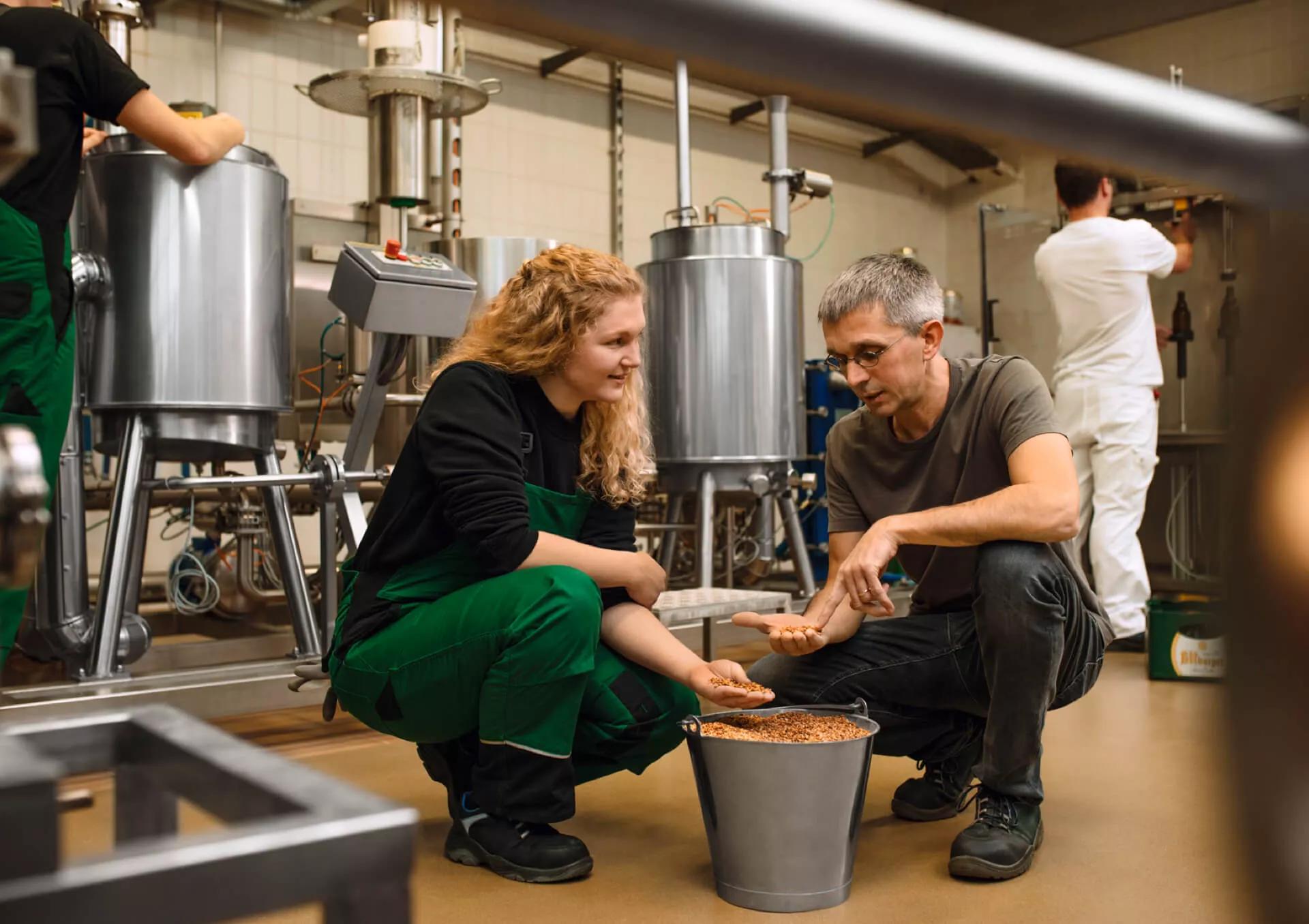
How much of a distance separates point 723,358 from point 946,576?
1.85 meters

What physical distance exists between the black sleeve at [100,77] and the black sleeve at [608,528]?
1.12 m

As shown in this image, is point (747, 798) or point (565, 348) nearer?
point (747, 798)

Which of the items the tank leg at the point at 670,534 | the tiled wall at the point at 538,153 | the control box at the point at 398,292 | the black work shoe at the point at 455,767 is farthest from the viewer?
the tiled wall at the point at 538,153

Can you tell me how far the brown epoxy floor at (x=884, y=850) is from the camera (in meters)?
1.60

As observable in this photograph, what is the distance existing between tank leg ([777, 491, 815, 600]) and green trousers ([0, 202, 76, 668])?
2.24 m

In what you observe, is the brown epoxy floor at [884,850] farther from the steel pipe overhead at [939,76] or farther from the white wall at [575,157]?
the white wall at [575,157]

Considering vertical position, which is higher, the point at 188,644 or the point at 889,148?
the point at 889,148

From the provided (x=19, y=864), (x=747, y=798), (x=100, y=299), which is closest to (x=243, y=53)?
(x=100, y=299)

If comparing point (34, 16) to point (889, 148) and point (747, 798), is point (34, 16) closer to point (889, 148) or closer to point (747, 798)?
point (747, 798)

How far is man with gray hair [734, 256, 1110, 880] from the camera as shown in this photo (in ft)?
5.68

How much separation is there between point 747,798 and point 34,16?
172 centimetres

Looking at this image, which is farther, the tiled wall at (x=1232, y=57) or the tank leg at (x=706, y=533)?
the tank leg at (x=706, y=533)

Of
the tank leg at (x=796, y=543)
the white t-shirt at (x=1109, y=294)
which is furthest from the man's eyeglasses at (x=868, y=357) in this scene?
the white t-shirt at (x=1109, y=294)

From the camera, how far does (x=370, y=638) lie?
1.79 m
